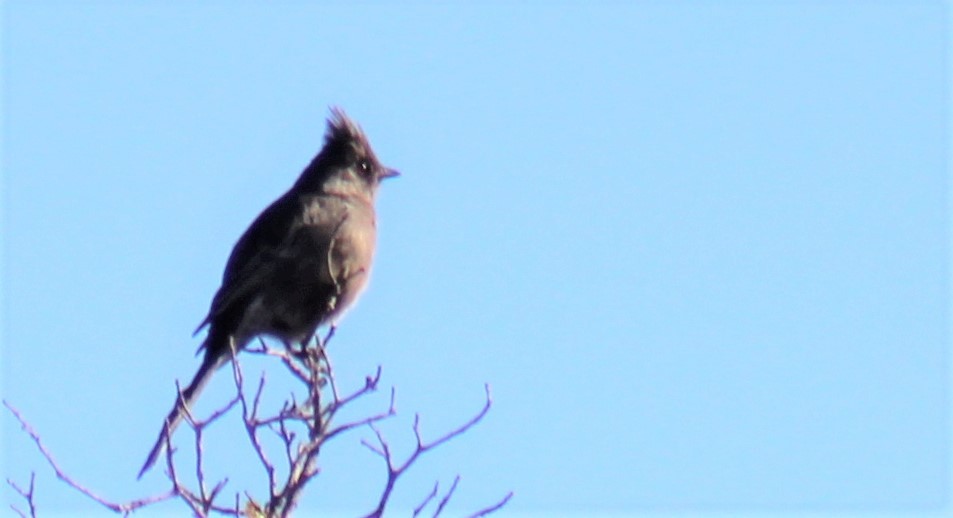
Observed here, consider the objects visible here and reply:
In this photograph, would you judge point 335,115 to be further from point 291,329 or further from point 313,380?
point 313,380

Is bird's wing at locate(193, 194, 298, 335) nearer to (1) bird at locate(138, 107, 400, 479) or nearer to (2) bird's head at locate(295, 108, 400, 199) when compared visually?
(1) bird at locate(138, 107, 400, 479)

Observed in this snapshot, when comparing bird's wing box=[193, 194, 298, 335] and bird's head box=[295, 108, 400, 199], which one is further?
bird's head box=[295, 108, 400, 199]

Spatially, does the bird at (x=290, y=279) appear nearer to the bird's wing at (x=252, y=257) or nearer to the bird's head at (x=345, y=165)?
the bird's wing at (x=252, y=257)

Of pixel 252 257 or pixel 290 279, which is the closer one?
pixel 290 279

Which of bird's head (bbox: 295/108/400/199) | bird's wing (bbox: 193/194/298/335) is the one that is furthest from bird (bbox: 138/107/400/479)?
bird's head (bbox: 295/108/400/199)

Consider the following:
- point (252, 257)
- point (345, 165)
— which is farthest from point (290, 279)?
point (345, 165)

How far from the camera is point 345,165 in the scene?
30.0ft

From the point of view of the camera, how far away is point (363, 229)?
870cm

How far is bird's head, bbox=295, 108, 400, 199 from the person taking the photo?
908 cm

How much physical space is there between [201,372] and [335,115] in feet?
5.61

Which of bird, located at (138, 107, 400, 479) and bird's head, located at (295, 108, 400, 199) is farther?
bird's head, located at (295, 108, 400, 199)

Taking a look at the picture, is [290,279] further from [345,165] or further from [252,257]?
[345,165]

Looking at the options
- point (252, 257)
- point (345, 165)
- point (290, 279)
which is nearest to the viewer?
point (290, 279)

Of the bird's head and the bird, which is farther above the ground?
the bird's head
